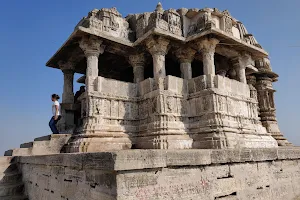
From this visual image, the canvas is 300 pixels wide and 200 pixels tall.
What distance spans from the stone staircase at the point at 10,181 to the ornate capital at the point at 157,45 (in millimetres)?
6710

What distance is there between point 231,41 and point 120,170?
29.8 feet

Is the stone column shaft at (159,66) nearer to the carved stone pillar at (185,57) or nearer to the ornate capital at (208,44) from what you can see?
the carved stone pillar at (185,57)

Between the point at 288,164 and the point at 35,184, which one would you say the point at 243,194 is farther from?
the point at 35,184

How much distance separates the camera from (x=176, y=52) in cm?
1102

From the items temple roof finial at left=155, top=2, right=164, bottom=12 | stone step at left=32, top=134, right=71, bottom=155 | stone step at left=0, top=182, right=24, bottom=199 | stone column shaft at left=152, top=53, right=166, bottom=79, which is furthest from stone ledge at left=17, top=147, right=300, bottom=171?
temple roof finial at left=155, top=2, right=164, bottom=12

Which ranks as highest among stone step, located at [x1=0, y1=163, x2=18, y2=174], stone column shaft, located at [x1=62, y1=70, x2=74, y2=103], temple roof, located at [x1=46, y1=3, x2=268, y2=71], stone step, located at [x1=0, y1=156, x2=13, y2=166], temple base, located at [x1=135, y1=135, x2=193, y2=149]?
temple roof, located at [x1=46, y1=3, x2=268, y2=71]

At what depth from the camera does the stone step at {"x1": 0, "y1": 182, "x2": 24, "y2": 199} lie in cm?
672

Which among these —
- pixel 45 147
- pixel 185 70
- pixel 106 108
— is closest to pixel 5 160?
pixel 45 147

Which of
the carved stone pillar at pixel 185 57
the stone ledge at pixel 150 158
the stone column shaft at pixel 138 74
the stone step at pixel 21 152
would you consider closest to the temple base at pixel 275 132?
the carved stone pillar at pixel 185 57

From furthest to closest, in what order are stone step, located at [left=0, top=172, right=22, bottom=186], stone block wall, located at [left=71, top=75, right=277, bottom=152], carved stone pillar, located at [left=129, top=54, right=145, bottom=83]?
carved stone pillar, located at [left=129, top=54, right=145, bottom=83] → stone block wall, located at [left=71, top=75, right=277, bottom=152] → stone step, located at [left=0, top=172, right=22, bottom=186]

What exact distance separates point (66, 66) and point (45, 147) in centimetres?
496

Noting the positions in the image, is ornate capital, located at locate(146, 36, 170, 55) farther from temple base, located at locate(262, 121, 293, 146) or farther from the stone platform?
temple base, located at locate(262, 121, 293, 146)

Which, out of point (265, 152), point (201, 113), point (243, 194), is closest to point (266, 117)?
point (201, 113)

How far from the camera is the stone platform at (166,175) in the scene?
3389 millimetres
